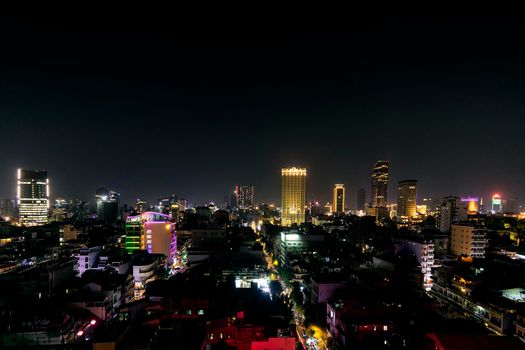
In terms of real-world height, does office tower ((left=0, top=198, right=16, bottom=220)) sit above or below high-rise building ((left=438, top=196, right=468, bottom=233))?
below

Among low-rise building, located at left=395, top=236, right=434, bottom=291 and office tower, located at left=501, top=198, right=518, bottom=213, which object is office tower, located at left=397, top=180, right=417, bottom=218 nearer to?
office tower, located at left=501, top=198, right=518, bottom=213

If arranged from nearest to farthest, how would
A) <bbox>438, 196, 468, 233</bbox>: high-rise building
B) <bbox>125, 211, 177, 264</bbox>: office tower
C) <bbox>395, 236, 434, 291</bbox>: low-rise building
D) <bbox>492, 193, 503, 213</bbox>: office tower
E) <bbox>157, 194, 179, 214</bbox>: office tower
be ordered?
<bbox>395, 236, 434, 291</bbox>: low-rise building < <bbox>125, 211, 177, 264</bbox>: office tower < <bbox>438, 196, 468, 233</bbox>: high-rise building < <bbox>157, 194, 179, 214</bbox>: office tower < <bbox>492, 193, 503, 213</bbox>: office tower

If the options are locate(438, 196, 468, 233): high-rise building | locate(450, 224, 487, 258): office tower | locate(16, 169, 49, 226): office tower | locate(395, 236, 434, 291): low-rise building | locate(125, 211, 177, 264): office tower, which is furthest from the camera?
locate(16, 169, 49, 226): office tower

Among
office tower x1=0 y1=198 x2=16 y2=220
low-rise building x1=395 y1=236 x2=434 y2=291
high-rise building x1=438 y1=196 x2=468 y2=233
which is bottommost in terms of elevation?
office tower x1=0 y1=198 x2=16 y2=220

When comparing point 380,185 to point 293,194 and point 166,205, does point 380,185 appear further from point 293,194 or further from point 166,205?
point 166,205

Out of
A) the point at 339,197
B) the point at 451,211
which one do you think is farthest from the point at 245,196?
the point at 451,211

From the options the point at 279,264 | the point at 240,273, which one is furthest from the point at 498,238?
the point at 240,273

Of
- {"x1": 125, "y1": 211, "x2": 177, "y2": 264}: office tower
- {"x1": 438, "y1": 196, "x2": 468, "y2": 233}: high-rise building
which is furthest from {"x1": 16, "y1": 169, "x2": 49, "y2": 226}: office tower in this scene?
{"x1": 438, "y1": 196, "x2": 468, "y2": 233}: high-rise building
